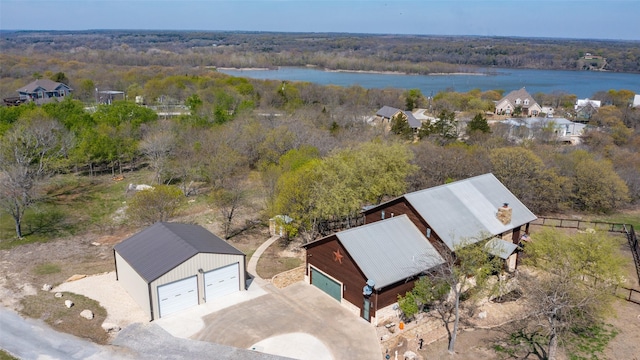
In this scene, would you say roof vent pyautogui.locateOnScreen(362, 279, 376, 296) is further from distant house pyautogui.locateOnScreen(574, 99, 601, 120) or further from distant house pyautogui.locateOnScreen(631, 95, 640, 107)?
distant house pyautogui.locateOnScreen(631, 95, 640, 107)

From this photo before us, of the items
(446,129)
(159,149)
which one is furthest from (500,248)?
(446,129)

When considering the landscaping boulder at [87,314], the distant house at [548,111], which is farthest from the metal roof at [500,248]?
the distant house at [548,111]

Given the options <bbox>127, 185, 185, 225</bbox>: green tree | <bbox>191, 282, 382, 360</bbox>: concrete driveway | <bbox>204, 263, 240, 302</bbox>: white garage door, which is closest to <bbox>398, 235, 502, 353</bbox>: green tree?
<bbox>191, 282, 382, 360</bbox>: concrete driveway

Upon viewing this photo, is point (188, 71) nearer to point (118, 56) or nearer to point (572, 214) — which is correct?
point (118, 56)

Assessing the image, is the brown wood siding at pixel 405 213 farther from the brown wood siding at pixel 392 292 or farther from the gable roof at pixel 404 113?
the gable roof at pixel 404 113

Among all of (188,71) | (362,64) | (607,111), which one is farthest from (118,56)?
(607,111)
